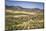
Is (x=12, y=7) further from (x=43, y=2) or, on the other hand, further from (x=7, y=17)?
(x=43, y=2)

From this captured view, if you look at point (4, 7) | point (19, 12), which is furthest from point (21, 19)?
point (4, 7)

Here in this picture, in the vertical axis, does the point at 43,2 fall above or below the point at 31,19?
above

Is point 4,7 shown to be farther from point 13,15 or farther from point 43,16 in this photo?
point 43,16

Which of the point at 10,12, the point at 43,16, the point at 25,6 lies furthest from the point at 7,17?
the point at 43,16

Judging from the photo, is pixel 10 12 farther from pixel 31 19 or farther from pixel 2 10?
pixel 31 19

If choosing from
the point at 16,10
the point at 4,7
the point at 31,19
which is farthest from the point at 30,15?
the point at 4,7

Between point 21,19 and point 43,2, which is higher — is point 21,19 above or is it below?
below

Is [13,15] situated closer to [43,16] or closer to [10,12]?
[10,12]
